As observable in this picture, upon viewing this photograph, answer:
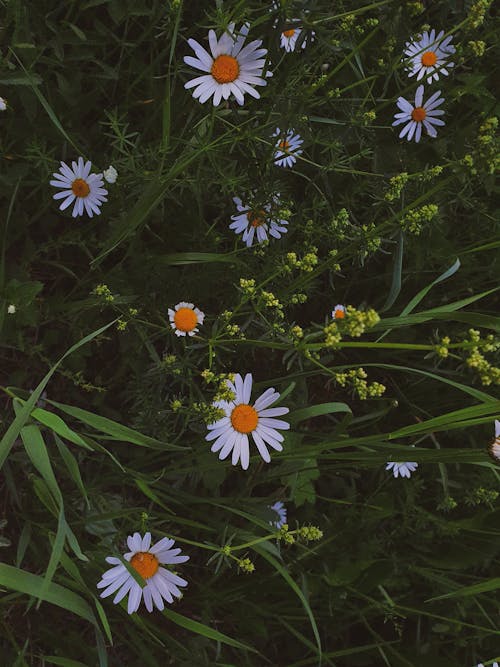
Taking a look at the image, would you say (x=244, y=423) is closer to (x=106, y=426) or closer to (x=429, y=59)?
(x=106, y=426)

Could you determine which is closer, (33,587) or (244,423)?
(33,587)

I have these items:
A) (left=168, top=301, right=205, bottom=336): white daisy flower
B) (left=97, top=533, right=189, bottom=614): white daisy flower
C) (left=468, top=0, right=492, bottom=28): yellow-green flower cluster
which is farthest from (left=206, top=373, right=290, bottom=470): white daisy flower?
(left=468, top=0, right=492, bottom=28): yellow-green flower cluster

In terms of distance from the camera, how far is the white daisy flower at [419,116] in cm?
221

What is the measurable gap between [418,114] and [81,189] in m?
1.17

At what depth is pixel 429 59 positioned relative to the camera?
2.30 m

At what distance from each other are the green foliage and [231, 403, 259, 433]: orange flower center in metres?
0.09

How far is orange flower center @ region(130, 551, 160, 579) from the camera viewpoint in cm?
173

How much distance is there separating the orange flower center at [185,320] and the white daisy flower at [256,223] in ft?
1.16

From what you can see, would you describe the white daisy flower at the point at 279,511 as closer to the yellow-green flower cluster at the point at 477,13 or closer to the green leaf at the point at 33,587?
the green leaf at the point at 33,587

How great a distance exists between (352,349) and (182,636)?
1.16m

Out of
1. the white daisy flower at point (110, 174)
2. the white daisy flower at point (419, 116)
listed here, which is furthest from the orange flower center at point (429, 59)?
the white daisy flower at point (110, 174)

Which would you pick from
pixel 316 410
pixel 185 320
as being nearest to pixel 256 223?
pixel 185 320

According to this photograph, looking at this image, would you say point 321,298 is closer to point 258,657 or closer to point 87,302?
point 87,302

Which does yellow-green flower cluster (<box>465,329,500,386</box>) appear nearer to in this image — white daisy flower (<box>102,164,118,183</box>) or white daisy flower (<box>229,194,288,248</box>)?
white daisy flower (<box>229,194,288,248</box>)
